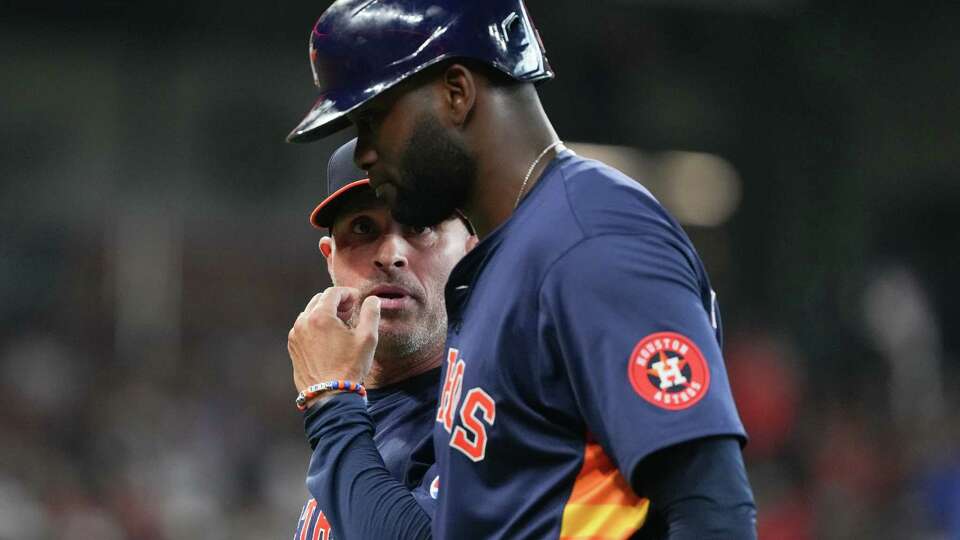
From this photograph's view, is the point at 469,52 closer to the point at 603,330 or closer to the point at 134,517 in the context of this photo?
the point at 603,330

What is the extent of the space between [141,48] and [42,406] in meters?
3.06

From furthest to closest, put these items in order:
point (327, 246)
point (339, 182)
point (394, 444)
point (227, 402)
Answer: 1. point (227, 402)
2. point (327, 246)
3. point (339, 182)
4. point (394, 444)

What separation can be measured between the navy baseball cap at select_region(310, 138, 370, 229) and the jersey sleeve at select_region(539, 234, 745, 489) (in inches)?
40.0

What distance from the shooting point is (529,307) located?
1.80 metres

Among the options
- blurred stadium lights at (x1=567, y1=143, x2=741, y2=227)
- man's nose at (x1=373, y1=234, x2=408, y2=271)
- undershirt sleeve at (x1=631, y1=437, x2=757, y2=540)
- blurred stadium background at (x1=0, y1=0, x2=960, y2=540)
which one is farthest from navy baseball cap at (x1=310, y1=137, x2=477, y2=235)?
blurred stadium lights at (x1=567, y1=143, x2=741, y2=227)

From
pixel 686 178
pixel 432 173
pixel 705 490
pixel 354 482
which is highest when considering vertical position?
pixel 686 178

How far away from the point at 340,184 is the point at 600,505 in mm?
A: 1159

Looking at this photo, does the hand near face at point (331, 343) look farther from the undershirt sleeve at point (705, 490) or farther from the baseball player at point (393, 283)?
the undershirt sleeve at point (705, 490)

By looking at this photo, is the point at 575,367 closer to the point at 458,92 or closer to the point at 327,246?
the point at 458,92

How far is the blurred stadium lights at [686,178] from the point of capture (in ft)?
34.3

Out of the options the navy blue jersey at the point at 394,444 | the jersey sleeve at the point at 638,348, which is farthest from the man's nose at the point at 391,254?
the jersey sleeve at the point at 638,348

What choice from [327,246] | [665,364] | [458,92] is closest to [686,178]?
[327,246]

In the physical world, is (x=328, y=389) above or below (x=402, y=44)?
below

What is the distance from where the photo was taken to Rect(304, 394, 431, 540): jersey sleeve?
2115 millimetres
